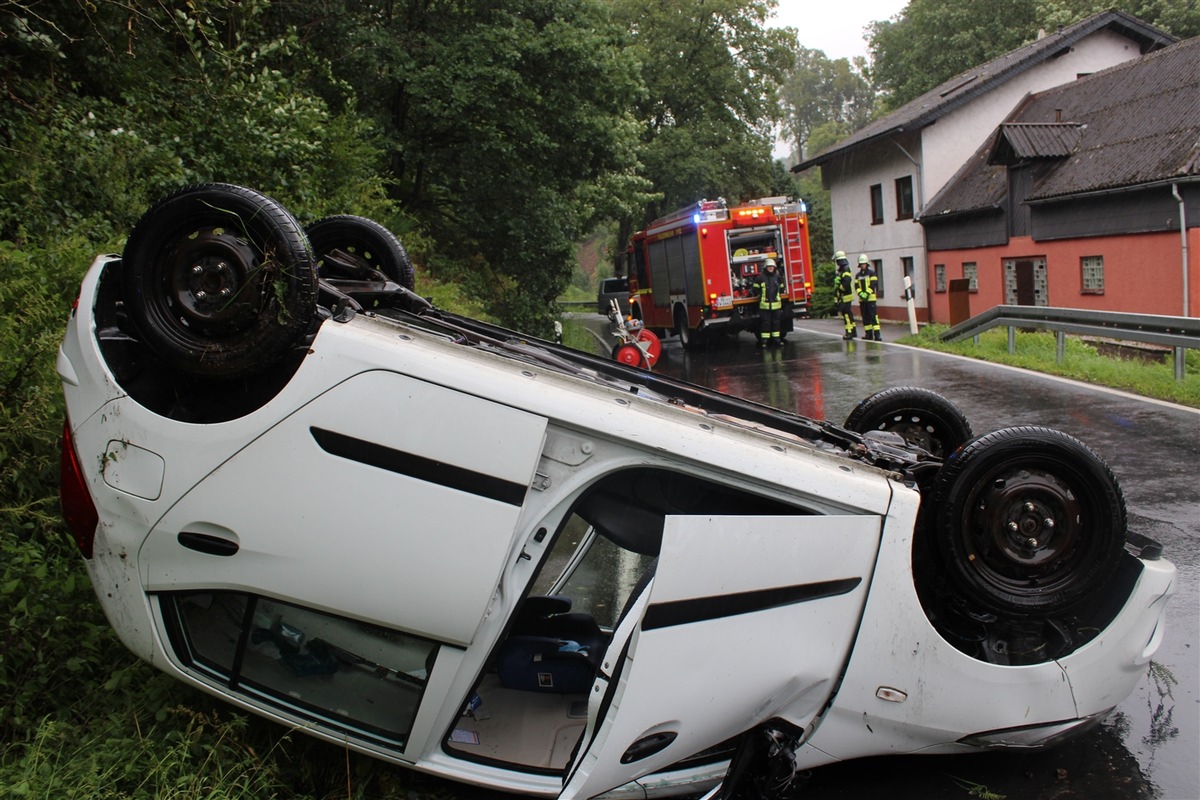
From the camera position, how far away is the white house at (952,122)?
29.8 metres

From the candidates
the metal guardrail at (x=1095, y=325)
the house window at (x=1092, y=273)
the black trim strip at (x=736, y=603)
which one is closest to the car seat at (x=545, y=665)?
the black trim strip at (x=736, y=603)

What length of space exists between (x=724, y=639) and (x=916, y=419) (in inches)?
96.2

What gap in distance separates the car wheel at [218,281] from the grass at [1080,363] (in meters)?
10.00

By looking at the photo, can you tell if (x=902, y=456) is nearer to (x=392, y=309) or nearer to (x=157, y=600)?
(x=392, y=309)

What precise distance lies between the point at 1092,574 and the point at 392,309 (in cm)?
301

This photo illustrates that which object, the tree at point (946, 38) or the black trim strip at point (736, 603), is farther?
the tree at point (946, 38)

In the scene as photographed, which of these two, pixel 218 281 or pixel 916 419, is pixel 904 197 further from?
pixel 218 281

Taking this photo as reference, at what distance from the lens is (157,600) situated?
339cm

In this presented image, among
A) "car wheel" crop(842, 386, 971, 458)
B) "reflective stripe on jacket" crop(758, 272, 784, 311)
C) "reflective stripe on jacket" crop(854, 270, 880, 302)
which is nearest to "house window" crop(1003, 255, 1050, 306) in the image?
"reflective stripe on jacket" crop(854, 270, 880, 302)

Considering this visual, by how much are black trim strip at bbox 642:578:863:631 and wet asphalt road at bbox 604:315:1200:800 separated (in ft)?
3.03

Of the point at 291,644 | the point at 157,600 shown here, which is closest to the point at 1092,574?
the point at 291,644

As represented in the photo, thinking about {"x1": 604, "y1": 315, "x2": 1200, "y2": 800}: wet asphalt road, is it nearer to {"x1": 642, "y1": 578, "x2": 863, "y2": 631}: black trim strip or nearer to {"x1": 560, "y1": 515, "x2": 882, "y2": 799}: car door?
{"x1": 560, "y1": 515, "x2": 882, "y2": 799}: car door

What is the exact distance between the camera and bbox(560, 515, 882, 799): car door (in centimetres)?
306

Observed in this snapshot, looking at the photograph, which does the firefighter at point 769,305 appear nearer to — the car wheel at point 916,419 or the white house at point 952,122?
the white house at point 952,122
